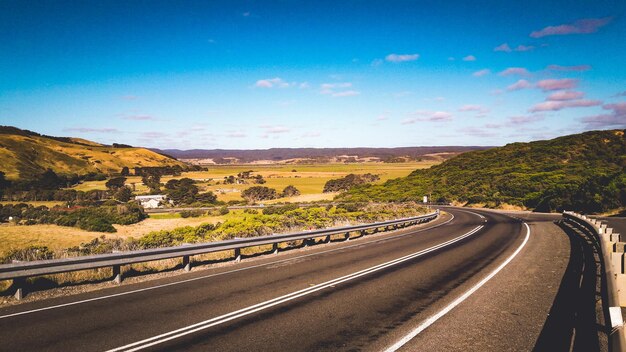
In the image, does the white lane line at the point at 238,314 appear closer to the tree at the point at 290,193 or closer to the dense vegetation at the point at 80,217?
the dense vegetation at the point at 80,217

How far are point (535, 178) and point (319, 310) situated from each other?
56.7 meters

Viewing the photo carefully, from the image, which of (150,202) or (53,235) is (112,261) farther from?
(150,202)

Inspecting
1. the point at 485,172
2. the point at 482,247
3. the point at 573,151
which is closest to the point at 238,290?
the point at 482,247

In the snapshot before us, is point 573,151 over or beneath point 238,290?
over

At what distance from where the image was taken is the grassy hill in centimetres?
3583

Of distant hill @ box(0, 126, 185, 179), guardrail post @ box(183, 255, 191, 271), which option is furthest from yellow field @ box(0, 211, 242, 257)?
distant hill @ box(0, 126, 185, 179)

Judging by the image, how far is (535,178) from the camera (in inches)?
2094

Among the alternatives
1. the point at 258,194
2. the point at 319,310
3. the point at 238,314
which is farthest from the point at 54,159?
the point at 319,310

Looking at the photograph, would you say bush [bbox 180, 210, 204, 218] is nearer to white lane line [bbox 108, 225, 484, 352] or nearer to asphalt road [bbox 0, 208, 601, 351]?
asphalt road [bbox 0, 208, 601, 351]

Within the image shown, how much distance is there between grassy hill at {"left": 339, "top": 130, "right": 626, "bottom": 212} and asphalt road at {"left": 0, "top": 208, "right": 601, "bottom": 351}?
101 ft

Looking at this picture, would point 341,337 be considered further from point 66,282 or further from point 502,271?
point 66,282

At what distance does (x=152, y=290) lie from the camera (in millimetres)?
8625

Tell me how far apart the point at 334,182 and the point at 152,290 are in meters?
84.3

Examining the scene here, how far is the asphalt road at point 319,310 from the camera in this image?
5445mm
